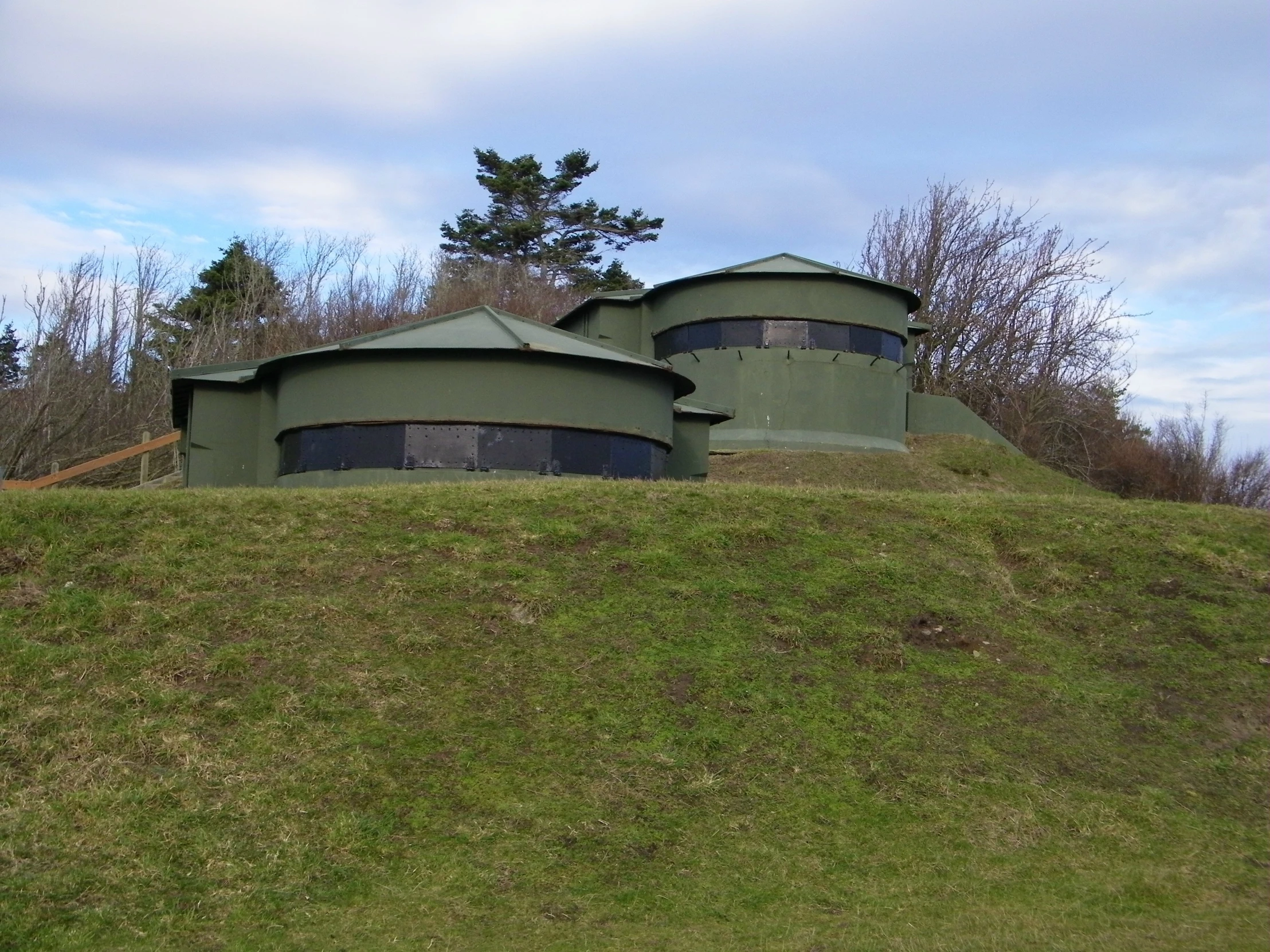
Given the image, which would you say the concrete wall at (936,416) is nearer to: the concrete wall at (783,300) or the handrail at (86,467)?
the concrete wall at (783,300)

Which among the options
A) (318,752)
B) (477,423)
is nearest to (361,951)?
(318,752)

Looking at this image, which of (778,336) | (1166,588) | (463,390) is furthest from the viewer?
(778,336)

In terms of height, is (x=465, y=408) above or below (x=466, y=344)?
below

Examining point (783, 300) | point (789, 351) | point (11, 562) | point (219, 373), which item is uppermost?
point (783, 300)

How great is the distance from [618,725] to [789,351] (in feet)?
62.2

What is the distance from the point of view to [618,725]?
10078 mm

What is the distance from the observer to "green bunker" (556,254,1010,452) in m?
28.1

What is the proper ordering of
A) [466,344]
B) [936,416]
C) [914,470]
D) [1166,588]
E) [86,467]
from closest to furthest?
[1166,588], [466,344], [86,467], [914,470], [936,416]

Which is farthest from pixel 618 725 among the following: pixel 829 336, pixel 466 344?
pixel 829 336

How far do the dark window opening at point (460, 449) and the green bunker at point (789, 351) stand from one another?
35.1 feet

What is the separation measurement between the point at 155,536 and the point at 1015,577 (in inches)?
331

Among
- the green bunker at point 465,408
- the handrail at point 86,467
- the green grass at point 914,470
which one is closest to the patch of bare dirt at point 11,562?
the green bunker at point 465,408

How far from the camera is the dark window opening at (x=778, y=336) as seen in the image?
2827 cm

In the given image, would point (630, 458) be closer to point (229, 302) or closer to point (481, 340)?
point (481, 340)
